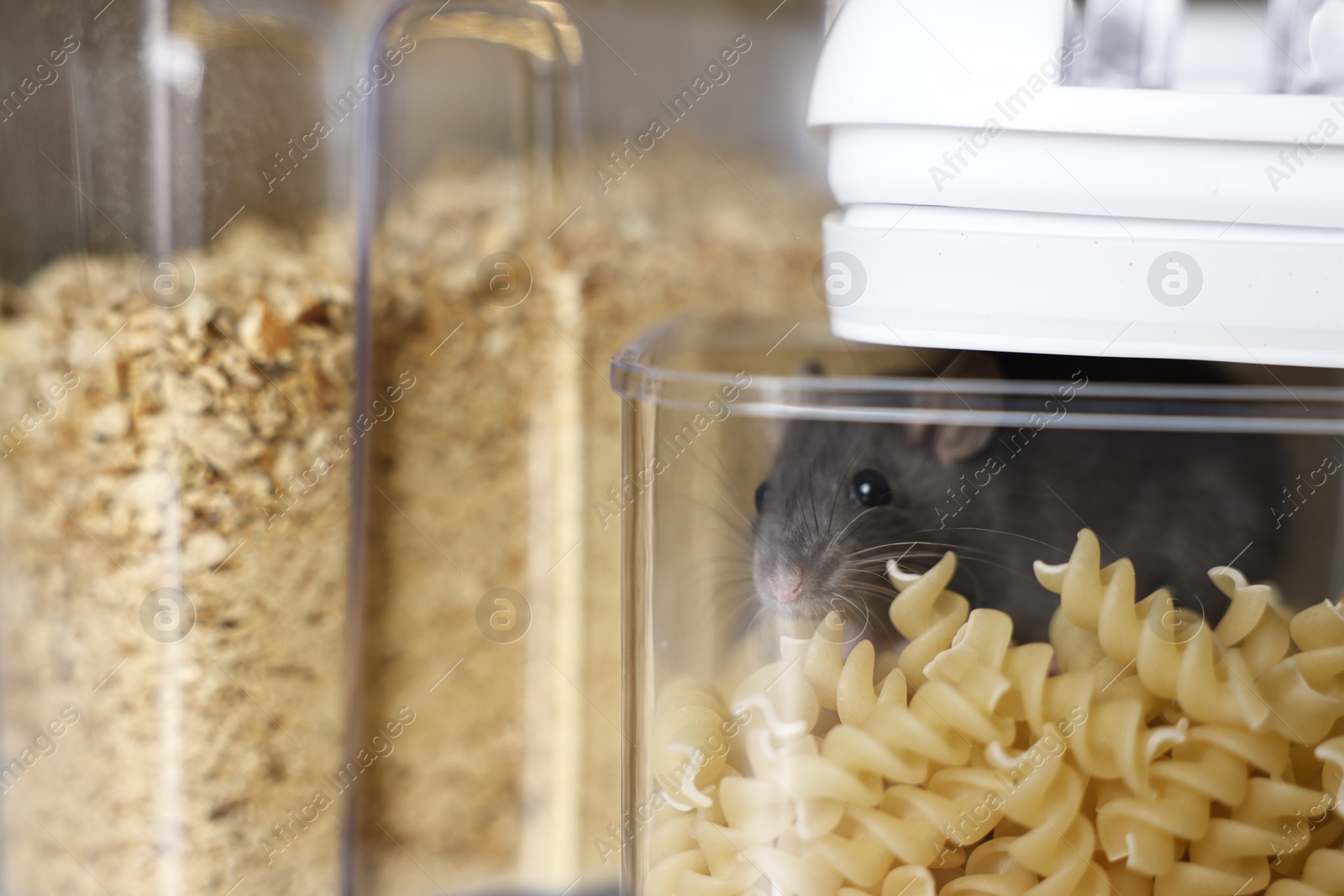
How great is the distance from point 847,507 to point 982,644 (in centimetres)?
8

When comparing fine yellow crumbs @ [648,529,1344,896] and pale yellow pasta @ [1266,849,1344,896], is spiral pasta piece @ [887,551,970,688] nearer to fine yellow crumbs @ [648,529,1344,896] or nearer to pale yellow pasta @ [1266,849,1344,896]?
fine yellow crumbs @ [648,529,1344,896]

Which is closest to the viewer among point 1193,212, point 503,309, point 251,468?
point 1193,212

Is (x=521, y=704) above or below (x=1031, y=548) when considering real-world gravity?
below

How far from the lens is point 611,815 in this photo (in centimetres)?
73

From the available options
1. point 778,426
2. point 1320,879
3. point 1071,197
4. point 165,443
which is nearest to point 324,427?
point 165,443

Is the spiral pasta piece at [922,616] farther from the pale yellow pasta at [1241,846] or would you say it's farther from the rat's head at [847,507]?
the pale yellow pasta at [1241,846]

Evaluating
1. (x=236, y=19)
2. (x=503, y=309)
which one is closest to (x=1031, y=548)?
(x=503, y=309)

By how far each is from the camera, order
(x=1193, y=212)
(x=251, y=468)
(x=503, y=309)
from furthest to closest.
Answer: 1. (x=503, y=309)
2. (x=251, y=468)
3. (x=1193, y=212)

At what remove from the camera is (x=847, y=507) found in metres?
0.41

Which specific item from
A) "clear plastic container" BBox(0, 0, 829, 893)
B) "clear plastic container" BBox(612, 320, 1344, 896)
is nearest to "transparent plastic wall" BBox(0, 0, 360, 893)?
"clear plastic container" BBox(0, 0, 829, 893)

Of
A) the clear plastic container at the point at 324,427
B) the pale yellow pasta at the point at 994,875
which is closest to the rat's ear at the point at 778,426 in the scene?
the pale yellow pasta at the point at 994,875

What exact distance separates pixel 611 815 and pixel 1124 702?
456 millimetres

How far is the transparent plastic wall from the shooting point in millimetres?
534

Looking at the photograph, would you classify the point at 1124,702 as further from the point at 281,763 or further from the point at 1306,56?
the point at 281,763
